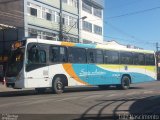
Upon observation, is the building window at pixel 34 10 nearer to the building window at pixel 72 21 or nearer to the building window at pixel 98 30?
the building window at pixel 72 21

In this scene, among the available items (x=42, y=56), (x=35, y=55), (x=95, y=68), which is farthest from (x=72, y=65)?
(x=35, y=55)

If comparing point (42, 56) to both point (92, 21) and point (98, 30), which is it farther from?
point (98, 30)

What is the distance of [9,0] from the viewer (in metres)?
43.1

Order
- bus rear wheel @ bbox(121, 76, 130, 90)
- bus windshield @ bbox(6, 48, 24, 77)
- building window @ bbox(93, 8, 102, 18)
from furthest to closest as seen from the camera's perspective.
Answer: building window @ bbox(93, 8, 102, 18) → bus rear wheel @ bbox(121, 76, 130, 90) → bus windshield @ bbox(6, 48, 24, 77)

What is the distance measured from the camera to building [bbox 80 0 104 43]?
182ft

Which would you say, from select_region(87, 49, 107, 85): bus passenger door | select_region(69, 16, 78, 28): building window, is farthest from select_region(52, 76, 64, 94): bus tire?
select_region(69, 16, 78, 28): building window

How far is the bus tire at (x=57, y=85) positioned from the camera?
2165 cm

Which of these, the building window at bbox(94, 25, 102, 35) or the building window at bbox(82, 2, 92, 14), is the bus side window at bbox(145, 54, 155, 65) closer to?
the building window at bbox(82, 2, 92, 14)

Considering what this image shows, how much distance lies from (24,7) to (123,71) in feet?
60.1

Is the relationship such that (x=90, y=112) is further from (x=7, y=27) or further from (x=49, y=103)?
(x=7, y=27)

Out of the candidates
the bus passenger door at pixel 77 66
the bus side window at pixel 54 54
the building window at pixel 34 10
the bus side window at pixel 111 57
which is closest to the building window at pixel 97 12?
the building window at pixel 34 10

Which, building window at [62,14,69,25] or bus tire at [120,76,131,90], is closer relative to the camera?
bus tire at [120,76,131,90]

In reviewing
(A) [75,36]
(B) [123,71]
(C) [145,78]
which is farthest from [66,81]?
(A) [75,36]

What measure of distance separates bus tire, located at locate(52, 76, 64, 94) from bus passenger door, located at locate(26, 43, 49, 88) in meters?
0.59
